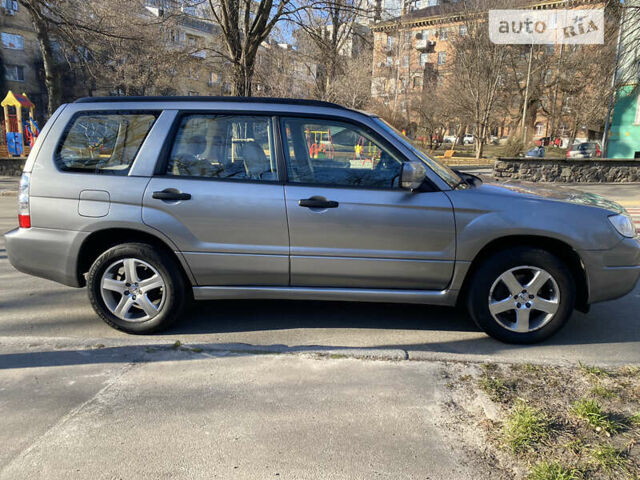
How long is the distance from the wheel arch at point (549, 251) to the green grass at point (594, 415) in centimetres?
120

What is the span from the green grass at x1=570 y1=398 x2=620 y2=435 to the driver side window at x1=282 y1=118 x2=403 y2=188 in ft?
6.29

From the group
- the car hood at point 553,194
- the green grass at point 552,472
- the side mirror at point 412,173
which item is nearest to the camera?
the green grass at point 552,472

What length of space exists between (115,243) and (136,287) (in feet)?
1.43

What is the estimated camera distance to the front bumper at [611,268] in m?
3.65

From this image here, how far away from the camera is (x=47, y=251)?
3984 mm

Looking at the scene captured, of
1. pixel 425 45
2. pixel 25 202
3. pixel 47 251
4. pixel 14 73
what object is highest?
pixel 425 45

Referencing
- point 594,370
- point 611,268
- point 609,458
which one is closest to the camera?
point 609,458

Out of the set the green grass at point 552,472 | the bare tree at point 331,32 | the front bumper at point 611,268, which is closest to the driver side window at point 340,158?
the front bumper at point 611,268

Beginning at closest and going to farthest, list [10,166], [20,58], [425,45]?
[10,166] < [20,58] < [425,45]

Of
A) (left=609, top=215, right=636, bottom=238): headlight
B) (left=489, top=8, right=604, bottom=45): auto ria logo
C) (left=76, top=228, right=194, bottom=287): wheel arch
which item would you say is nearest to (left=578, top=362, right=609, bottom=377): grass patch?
(left=609, top=215, right=636, bottom=238): headlight

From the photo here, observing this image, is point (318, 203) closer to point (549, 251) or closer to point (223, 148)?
point (223, 148)

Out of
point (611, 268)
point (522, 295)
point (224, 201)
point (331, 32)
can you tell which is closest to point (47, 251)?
point (224, 201)

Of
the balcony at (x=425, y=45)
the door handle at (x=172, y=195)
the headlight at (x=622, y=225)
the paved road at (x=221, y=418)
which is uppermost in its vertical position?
the balcony at (x=425, y=45)

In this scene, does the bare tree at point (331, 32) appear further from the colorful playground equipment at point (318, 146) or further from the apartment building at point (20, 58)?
the apartment building at point (20, 58)
